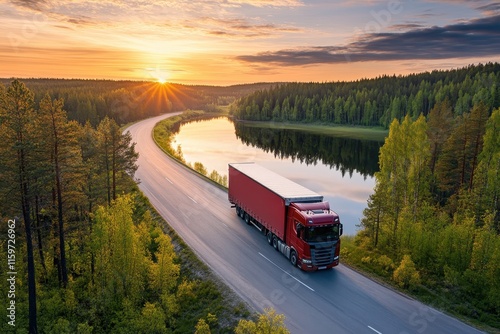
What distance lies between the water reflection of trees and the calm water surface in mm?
3498

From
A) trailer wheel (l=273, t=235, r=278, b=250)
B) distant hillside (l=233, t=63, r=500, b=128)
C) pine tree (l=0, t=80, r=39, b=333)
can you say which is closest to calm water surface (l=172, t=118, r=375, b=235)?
trailer wheel (l=273, t=235, r=278, b=250)

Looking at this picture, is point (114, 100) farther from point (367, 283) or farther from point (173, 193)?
point (367, 283)

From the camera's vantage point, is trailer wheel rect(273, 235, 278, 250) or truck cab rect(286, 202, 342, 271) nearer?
truck cab rect(286, 202, 342, 271)

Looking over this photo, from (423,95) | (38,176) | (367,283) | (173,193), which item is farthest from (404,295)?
(423,95)

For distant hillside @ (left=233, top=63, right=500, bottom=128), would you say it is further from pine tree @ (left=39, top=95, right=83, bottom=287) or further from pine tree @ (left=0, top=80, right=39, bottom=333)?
pine tree @ (left=0, top=80, right=39, bottom=333)

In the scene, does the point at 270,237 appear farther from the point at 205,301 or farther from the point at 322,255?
the point at 205,301

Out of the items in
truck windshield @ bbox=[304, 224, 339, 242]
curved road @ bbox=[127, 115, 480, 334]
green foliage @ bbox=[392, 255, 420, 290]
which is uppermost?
truck windshield @ bbox=[304, 224, 339, 242]

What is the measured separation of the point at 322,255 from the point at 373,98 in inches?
5649

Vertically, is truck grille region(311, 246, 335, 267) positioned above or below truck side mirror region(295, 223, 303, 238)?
below

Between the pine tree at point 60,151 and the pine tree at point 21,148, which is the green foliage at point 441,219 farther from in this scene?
the pine tree at point 21,148

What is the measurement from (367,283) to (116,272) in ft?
57.1

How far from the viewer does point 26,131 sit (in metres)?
20.8

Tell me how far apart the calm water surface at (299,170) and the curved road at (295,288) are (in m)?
15.0

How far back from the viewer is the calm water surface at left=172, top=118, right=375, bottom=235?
169 feet
